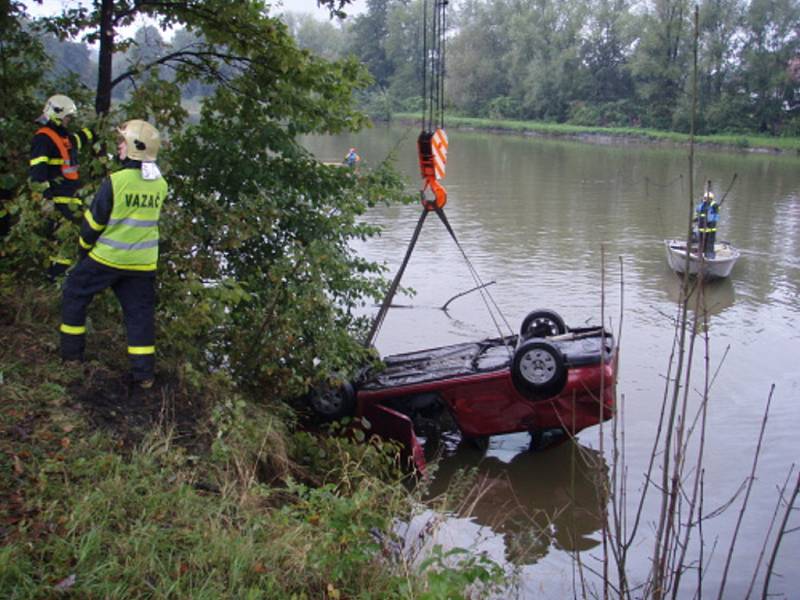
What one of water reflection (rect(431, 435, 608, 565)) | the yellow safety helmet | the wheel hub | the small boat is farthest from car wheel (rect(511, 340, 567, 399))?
the small boat

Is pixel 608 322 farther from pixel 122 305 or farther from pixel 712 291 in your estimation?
pixel 122 305

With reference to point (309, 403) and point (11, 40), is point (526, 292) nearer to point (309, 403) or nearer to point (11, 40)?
point (309, 403)

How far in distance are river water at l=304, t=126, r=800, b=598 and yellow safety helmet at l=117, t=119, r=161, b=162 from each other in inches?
121

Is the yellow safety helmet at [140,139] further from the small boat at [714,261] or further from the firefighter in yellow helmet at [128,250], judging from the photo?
the small boat at [714,261]

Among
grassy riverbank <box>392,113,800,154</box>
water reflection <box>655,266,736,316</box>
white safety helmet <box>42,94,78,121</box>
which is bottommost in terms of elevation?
water reflection <box>655,266,736,316</box>

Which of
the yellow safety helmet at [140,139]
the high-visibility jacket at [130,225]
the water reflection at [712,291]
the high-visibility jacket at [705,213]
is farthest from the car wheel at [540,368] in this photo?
the water reflection at [712,291]

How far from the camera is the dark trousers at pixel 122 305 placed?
5.74 metres

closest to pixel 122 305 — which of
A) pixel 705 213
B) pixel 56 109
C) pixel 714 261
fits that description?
pixel 56 109

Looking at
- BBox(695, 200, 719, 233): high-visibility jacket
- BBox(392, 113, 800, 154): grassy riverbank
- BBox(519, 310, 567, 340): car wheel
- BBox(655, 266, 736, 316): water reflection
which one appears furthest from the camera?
BBox(392, 113, 800, 154): grassy riverbank

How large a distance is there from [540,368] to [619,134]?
5831 cm

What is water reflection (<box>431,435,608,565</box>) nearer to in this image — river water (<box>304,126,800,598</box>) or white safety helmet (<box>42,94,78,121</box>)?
river water (<box>304,126,800,598</box>)

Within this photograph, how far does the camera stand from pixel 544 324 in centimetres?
964

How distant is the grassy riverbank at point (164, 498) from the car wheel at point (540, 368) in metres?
1.78

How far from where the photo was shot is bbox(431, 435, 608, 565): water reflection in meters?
7.08
